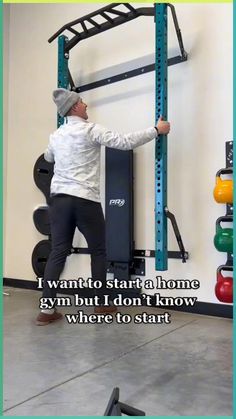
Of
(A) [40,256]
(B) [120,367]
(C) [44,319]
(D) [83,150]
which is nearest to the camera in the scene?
(B) [120,367]

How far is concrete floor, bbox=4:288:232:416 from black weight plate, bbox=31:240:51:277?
0.90 m

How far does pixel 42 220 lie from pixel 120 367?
1.85 meters

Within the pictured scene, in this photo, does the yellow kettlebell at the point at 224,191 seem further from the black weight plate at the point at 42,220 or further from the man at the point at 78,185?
the black weight plate at the point at 42,220

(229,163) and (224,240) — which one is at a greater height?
(229,163)

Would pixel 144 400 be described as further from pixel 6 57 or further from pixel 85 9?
pixel 6 57

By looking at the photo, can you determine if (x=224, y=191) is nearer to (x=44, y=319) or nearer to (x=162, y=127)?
(x=162, y=127)

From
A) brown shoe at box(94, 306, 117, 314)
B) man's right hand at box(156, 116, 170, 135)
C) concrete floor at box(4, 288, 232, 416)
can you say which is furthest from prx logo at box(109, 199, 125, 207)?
concrete floor at box(4, 288, 232, 416)

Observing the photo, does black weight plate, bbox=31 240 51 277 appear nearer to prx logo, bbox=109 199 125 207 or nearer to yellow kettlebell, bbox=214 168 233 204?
prx logo, bbox=109 199 125 207

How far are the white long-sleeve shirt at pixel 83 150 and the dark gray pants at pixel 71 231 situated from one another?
0.18 ft

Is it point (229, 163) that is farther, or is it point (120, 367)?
point (229, 163)

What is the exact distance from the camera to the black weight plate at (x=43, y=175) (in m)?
3.11

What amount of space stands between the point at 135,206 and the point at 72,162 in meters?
0.58

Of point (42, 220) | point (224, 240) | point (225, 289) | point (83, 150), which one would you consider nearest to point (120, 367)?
point (225, 289)

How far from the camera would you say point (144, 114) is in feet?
8.60
